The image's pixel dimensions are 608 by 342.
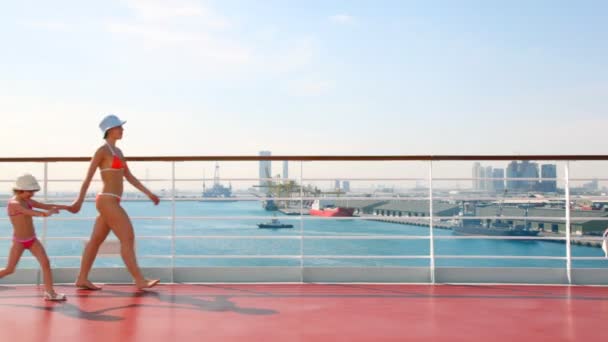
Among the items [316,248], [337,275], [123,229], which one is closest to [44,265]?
[123,229]

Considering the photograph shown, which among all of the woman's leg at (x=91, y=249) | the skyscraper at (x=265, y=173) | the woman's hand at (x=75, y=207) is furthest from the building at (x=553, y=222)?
the woman's hand at (x=75, y=207)

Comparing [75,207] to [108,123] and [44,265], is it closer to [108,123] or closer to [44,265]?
[44,265]

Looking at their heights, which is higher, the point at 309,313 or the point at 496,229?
the point at 309,313

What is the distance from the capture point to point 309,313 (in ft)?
9.71

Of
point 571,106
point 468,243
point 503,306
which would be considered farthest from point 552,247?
point 503,306

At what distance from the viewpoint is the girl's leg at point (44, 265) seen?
3.33 meters

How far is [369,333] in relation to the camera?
2.55 m

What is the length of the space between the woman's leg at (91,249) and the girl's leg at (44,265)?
264mm

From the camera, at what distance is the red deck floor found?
2.53 m

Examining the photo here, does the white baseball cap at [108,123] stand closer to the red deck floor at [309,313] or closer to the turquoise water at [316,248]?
the red deck floor at [309,313]

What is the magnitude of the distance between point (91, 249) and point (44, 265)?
34 cm

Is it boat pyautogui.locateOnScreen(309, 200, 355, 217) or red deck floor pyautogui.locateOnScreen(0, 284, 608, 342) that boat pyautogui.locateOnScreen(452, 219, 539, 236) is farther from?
red deck floor pyautogui.locateOnScreen(0, 284, 608, 342)

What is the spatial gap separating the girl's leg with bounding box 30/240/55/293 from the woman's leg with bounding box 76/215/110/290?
10.4 inches

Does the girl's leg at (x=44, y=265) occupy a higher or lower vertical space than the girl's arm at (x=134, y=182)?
lower
